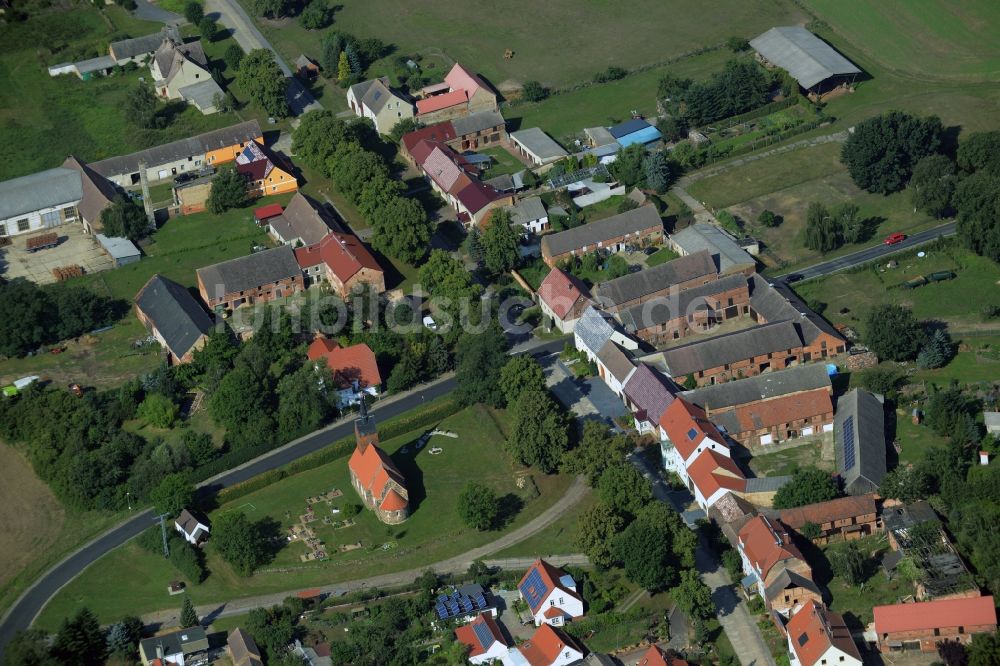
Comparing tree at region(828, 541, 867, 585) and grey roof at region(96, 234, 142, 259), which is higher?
tree at region(828, 541, 867, 585)

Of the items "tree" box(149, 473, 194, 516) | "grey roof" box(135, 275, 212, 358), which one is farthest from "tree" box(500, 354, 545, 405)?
"grey roof" box(135, 275, 212, 358)

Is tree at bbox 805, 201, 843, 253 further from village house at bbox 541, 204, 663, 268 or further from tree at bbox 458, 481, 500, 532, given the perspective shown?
tree at bbox 458, 481, 500, 532

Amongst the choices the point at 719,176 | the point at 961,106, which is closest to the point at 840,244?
the point at 719,176

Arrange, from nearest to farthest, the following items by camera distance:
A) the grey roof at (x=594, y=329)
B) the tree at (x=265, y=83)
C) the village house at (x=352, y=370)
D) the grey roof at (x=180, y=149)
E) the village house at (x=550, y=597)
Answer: the village house at (x=550, y=597), the village house at (x=352, y=370), the grey roof at (x=594, y=329), the grey roof at (x=180, y=149), the tree at (x=265, y=83)

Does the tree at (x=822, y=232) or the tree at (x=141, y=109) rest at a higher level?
the tree at (x=822, y=232)

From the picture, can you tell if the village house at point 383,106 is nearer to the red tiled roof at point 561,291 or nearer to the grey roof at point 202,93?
the grey roof at point 202,93

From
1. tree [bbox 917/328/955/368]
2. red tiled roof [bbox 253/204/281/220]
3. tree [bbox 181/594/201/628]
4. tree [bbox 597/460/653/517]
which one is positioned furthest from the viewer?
red tiled roof [bbox 253/204/281/220]

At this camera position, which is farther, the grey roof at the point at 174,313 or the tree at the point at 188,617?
the grey roof at the point at 174,313

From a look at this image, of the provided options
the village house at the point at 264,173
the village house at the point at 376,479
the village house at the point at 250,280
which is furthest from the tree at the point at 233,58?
the village house at the point at 376,479
